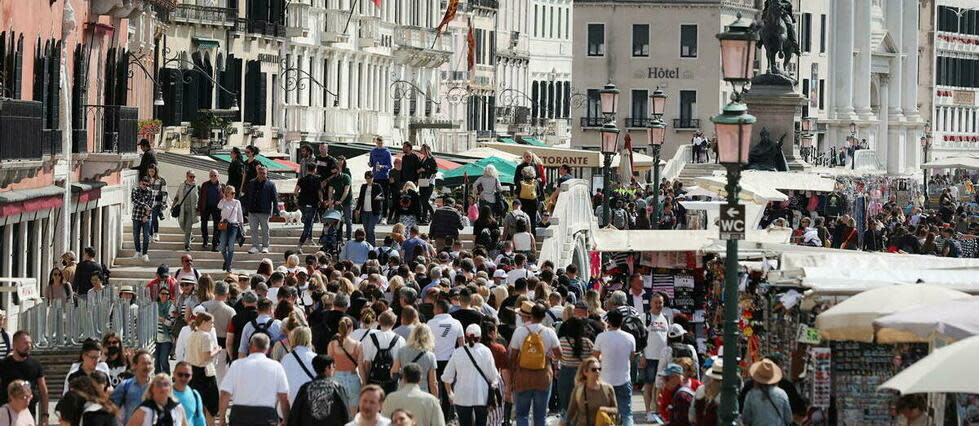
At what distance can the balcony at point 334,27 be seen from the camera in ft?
208

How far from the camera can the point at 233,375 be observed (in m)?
19.8

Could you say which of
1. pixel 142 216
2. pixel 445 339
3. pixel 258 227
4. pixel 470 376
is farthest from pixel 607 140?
pixel 470 376

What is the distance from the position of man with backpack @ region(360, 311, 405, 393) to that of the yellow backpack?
4.79ft

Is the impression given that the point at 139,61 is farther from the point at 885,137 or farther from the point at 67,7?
the point at 885,137

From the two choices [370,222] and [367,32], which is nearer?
[370,222]

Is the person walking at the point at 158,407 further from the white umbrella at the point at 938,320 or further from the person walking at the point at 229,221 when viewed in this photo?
the person walking at the point at 229,221

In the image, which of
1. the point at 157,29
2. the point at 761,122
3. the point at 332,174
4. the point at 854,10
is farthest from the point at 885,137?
the point at 332,174

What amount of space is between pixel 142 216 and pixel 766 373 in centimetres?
1808

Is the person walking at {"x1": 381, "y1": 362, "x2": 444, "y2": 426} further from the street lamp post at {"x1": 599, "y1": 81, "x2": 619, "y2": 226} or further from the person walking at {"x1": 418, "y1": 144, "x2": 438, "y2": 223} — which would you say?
the street lamp post at {"x1": 599, "y1": 81, "x2": 619, "y2": 226}

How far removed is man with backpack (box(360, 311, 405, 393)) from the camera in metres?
22.0

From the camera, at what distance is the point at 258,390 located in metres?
19.6

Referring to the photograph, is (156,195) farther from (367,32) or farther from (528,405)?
(367,32)

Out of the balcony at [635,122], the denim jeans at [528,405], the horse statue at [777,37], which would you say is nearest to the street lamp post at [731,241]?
the denim jeans at [528,405]

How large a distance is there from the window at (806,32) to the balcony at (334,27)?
165 ft
